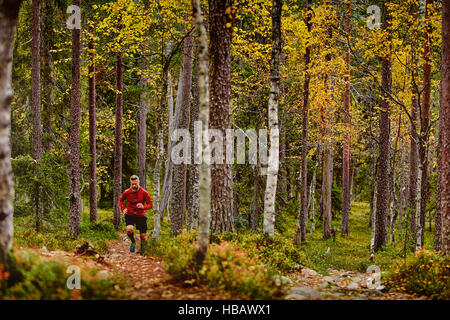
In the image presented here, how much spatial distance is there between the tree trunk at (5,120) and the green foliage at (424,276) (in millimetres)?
7251

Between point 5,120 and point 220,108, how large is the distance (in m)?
5.09

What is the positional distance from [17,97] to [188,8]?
443 inches

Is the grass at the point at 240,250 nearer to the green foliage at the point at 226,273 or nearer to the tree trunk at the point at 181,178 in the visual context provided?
the green foliage at the point at 226,273

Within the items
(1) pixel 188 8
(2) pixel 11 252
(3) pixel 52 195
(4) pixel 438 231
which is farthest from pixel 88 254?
(4) pixel 438 231

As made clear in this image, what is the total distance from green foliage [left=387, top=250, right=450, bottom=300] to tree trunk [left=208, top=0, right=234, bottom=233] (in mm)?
4032

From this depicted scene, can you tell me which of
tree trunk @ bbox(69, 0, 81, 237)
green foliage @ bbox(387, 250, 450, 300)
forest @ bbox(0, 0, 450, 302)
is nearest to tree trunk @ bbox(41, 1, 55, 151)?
forest @ bbox(0, 0, 450, 302)

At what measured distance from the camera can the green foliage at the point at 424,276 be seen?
664 cm

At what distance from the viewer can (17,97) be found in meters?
17.8

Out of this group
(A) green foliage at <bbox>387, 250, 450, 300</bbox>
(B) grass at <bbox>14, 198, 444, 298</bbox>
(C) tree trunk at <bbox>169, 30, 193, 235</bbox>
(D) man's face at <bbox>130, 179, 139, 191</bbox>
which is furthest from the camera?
(C) tree trunk at <bbox>169, 30, 193, 235</bbox>

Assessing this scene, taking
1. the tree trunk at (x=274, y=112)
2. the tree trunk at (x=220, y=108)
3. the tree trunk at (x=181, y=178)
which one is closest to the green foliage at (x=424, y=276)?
the tree trunk at (x=274, y=112)

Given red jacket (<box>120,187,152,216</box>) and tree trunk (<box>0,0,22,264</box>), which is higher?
tree trunk (<box>0,0,22,264</box>)

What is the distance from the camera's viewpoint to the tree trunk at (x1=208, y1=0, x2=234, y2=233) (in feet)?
29.2

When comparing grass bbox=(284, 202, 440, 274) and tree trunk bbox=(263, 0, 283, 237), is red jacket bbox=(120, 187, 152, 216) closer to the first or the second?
tree trunk bbox=(263, 0, 283, 237)
